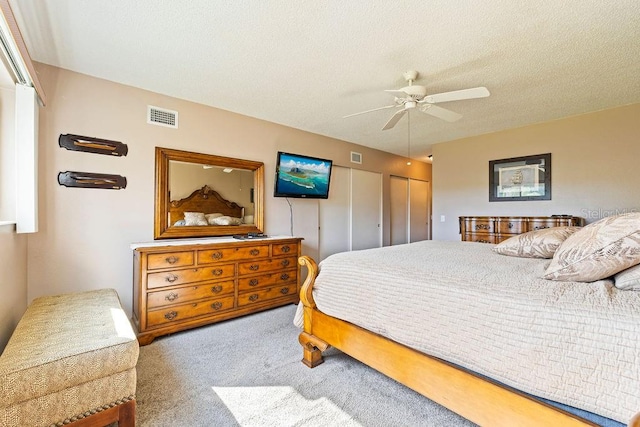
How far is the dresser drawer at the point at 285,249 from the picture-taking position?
3.38m

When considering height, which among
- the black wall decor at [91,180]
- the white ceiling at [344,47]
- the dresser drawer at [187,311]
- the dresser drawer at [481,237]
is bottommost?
the dresser drawer at [187,311]

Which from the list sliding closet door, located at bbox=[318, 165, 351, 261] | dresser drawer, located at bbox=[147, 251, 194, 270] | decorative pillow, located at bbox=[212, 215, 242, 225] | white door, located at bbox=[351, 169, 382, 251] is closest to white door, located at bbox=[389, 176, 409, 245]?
white door, located at bbox=[351, 169, 382, 251]

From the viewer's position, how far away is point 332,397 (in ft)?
5.75

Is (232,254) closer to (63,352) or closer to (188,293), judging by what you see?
(188,293)

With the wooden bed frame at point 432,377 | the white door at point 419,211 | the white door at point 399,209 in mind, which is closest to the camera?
the wooden bed frame at point 432,377

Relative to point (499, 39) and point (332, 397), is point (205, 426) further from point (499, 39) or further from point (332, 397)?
point (499, 39)

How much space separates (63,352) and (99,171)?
1949mm

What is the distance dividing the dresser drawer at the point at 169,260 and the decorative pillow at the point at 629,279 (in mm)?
2992

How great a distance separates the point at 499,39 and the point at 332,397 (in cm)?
278

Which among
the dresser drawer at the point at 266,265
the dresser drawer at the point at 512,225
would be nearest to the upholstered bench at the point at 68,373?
the dresser drawer at the point at 266,265

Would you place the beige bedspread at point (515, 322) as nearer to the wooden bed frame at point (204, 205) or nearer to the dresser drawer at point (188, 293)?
the dresser drawer at point (188, 293)

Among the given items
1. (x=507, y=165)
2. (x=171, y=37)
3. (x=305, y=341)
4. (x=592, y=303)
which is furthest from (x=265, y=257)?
(x=507, y=165)

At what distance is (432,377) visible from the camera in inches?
56.4

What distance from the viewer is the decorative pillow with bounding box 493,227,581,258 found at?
197 centimetres
